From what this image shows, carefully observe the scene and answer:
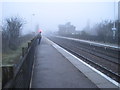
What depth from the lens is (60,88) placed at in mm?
6836

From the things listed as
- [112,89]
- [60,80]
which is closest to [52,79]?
[60,80]

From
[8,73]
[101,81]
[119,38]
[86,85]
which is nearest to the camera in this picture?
[8,73]

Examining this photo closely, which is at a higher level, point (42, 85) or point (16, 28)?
point (16, 28)

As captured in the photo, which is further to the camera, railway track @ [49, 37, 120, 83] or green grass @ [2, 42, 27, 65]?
green grass @ [2, 42, 27, 65]

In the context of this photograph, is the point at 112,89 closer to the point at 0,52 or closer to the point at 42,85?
the point at 42,85

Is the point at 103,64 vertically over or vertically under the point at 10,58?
under

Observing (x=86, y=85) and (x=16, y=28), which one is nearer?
(x=86, y=85)

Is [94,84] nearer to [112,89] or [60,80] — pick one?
[112,89]

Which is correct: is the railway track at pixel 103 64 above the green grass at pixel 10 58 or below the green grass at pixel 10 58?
below

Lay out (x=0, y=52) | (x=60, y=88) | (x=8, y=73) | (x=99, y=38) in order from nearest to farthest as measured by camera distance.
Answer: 1. (x=8, y=73)
2. (x=60, y=88)
3. (x=0, y=52)
4. (x=99, y=38)

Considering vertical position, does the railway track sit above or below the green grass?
below

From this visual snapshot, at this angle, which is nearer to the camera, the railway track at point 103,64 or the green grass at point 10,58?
the railway track at point 103,64

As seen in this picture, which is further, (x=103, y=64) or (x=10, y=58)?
(x=10, y=58)

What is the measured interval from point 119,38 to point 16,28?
18298 millimetres
